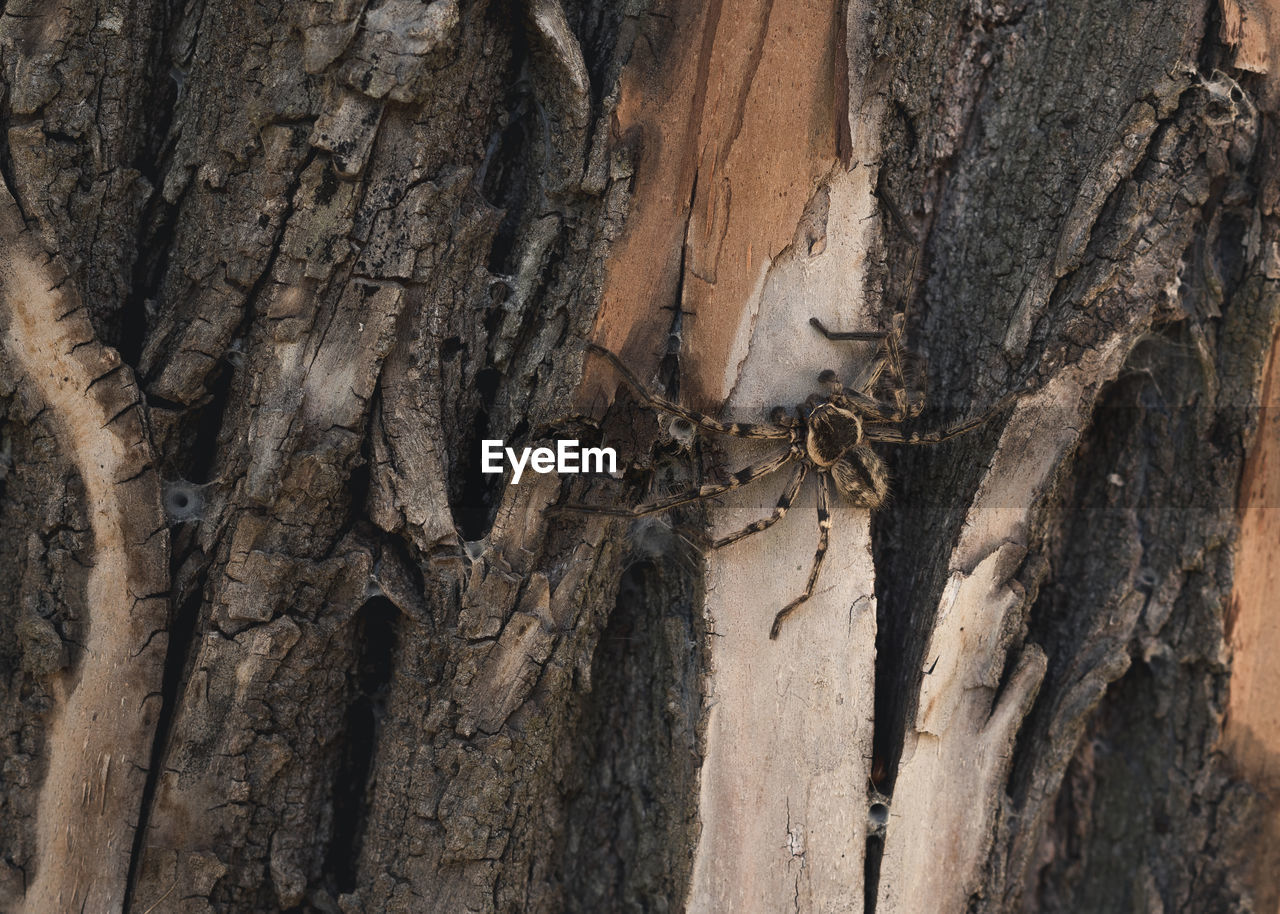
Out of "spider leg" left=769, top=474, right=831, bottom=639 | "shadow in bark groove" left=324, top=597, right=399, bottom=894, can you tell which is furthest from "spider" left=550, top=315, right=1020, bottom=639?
"shadow in bark groove" left=324, top=597, right=399, bottom=894

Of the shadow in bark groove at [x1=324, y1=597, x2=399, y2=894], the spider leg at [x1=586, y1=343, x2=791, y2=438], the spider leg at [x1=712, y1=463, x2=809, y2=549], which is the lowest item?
the shadow in bark groove at [x1=324, y1=597, x2=399, y2=894]

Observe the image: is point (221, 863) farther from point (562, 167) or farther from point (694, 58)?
point (694, 58)

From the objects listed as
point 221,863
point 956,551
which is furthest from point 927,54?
point 221,863

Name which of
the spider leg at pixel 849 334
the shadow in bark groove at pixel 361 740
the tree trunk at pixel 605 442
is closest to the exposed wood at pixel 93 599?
the tree trunk at pixel 605 442

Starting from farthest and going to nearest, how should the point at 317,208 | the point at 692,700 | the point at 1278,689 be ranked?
the point at 1278,689
the point at 692,700
the point at 317,208

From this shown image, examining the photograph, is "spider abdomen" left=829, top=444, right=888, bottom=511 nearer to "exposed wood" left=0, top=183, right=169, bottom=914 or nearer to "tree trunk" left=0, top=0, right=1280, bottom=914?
"tree trunk" left=0, top=0, right=1280, bottom=914

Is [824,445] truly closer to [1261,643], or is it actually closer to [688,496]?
[688,496]
